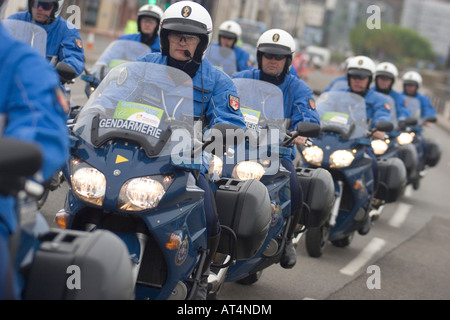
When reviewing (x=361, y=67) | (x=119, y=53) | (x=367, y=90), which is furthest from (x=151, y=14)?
(x=367, y=90)

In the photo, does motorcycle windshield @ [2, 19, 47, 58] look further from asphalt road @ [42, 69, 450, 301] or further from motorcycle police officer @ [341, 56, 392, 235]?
motorcycle police officer @ [341, 56, 392, 235]

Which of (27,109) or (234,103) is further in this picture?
(234,103)

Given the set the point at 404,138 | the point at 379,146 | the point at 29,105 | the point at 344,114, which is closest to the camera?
the point at 29,105

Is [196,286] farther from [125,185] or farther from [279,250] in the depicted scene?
[279,250]

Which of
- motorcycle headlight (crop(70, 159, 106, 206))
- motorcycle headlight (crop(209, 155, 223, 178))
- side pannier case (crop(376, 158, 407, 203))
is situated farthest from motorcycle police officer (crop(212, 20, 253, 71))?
motorcycle headlight (crop(70, 159, 106, 206))

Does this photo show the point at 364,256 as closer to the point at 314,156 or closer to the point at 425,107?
the point at 314,156

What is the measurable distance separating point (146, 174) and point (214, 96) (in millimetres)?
1371

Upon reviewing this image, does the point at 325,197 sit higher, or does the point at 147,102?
the point at 147,102

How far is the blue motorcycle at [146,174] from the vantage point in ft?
15.6

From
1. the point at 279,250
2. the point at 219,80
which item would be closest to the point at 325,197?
the point at 279,250

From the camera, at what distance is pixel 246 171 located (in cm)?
685

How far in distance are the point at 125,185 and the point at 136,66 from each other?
108 centimetres

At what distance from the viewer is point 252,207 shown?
19.2 ft
